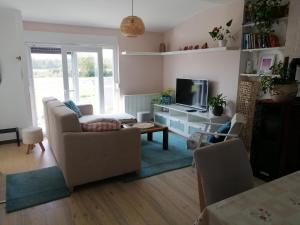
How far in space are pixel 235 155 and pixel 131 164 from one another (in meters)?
1.70

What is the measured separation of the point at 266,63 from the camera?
3.57 metres

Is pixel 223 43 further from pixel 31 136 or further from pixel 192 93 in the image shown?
pixel 31 136

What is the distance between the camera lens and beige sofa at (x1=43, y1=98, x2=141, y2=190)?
254 centimetres

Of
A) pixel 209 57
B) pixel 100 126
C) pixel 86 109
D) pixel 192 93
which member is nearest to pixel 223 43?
pixel 209 57

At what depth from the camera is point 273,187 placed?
1280 mm

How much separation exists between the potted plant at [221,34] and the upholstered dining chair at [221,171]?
2.92 meters

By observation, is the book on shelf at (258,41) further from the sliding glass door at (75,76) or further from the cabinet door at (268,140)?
the sliding glass door at (75,76)

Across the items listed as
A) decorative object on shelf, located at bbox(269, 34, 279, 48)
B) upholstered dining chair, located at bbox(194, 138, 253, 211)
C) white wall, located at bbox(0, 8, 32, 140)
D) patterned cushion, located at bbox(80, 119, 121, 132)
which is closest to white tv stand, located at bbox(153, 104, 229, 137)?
decorative object on shelf, located at bbox(269, 34, 279, 48)

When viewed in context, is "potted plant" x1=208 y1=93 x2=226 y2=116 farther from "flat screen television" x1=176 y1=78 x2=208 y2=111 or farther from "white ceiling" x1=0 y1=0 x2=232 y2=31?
"white ceiling" x1=0 y1=0 x2=232 y2=31

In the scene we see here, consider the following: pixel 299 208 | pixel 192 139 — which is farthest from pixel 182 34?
pixel 299 208

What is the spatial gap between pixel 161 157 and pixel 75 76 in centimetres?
277

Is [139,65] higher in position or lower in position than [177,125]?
higher

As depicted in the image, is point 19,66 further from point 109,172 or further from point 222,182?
point 222,182

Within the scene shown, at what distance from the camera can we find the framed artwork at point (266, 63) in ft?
11.4
